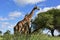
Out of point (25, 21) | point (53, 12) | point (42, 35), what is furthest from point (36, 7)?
point (53, 12)

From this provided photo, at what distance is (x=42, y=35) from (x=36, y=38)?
0.45 meters

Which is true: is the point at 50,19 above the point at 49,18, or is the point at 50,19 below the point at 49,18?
below

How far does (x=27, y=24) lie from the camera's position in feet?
79.7

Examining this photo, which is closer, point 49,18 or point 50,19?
point 49,18

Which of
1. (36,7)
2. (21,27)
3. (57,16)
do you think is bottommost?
(21,27)

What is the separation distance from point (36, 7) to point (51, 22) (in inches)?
770

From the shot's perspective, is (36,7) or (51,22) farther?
(51,22)

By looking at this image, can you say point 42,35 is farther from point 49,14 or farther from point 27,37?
point 49,14

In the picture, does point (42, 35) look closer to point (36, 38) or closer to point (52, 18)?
point (36, 38)

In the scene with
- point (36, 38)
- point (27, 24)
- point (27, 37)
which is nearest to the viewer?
point (27, 37)

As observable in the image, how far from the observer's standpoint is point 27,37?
7781 mm

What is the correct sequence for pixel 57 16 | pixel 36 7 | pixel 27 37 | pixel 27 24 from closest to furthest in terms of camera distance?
pixel 27 37 → pixel 27 24 → pixel 36 7 → pixel 57 16

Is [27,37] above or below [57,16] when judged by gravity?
below

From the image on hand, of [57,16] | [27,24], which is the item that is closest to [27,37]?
[27,24]
